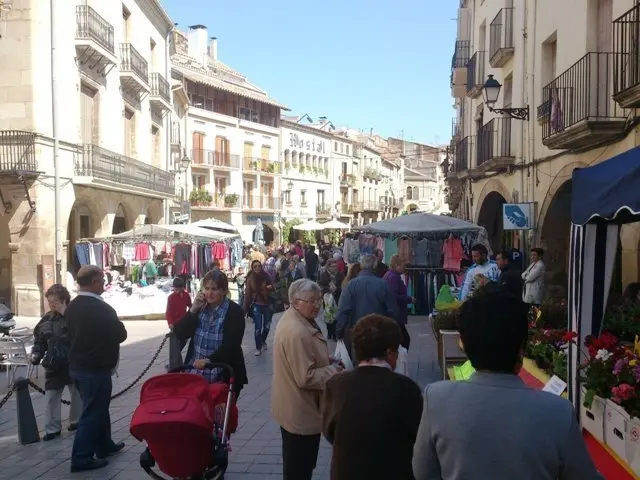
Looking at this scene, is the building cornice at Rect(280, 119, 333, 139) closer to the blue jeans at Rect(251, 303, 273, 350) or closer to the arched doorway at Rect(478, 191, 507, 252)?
the arched doorway at Rect(478, 191, 507, 252)

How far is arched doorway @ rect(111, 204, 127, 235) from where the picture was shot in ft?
83.6

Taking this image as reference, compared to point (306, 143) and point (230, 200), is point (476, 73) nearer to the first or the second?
point (230, 200)

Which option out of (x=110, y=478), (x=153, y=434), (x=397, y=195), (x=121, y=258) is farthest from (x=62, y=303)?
(x=397, y=195)

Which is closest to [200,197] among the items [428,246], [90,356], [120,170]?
[120,170]

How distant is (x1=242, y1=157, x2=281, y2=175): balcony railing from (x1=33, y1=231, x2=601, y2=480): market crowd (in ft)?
129

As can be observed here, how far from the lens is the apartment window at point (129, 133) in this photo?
24.9m

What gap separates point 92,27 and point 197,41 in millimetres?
29396

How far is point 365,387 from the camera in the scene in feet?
10.2

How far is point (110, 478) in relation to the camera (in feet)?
18.4

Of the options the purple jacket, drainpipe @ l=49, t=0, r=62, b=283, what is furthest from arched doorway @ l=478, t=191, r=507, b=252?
the purple jacket

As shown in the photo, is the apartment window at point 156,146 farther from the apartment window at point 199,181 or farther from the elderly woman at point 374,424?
the elderly woman at point 374,424

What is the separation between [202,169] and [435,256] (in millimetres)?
29860

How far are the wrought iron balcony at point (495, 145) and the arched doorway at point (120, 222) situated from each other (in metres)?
13.7

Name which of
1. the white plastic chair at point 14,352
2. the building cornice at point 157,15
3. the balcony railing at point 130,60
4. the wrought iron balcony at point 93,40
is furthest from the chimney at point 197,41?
the white plastic chair at point 14,352
